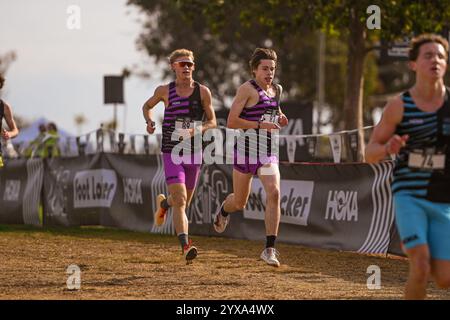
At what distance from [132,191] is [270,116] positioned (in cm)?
850

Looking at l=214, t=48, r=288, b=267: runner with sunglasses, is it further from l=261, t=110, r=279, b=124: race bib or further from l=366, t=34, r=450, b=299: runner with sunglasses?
l=366, t=34, r=450, b=299: runner with sunglasses

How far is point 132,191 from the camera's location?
807 inches

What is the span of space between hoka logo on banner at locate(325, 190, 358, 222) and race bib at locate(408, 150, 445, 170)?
712 centimetres

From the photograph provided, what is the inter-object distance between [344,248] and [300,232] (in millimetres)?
1163

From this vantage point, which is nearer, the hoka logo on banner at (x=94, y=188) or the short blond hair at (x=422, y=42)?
the short blond hair at (x=422, y=42)

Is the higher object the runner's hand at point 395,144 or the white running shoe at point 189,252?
the runner's hand at point 395,144

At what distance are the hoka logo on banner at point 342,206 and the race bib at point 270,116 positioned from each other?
3132 millimetres

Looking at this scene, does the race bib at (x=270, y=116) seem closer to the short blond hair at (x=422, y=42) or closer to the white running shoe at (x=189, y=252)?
the white running shoe at (x=189, y=252)

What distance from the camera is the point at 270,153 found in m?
12.5

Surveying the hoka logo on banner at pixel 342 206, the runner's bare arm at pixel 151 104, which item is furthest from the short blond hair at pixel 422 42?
the hoka logo on banner at pixel 342 206

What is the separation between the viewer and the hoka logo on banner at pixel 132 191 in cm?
2028
